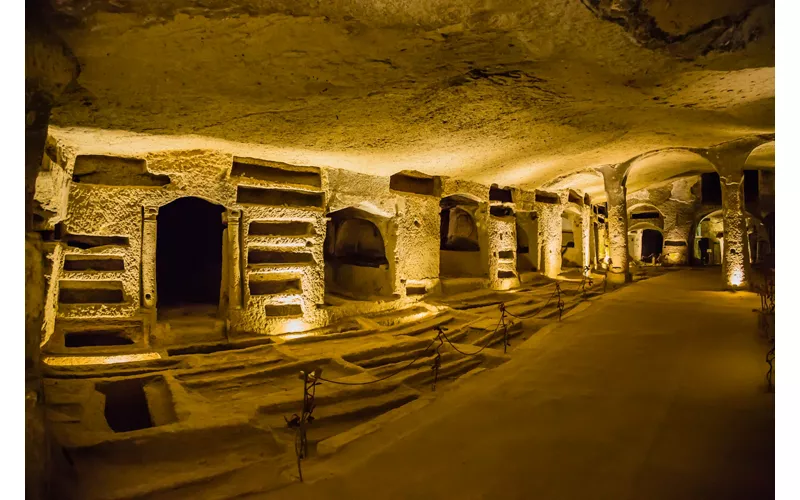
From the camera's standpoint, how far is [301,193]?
967 cm

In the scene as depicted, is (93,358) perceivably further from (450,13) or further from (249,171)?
(450,13)

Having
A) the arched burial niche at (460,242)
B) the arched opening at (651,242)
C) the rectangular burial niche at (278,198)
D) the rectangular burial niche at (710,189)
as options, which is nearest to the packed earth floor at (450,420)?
the rectangular burial niche at (278,198)

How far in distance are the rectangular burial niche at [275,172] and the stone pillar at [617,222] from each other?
397 inches

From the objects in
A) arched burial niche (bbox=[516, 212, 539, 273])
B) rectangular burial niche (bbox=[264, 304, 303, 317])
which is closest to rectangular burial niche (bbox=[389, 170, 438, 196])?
rectangular burial niche (bbox=[264, 304, 303, 317])

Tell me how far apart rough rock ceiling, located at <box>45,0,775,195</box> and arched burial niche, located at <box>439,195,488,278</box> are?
18.9 ft

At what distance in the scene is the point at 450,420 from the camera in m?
4.43

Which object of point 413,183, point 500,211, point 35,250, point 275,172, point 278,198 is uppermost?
point 413,183

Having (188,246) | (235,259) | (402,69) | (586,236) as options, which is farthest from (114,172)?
(586,236)

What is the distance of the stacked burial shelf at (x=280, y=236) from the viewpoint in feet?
29.5

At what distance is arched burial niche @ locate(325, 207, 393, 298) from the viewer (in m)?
12.0

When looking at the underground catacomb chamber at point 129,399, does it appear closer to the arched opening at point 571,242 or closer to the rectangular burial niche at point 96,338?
the rectangular burial niche at point 96,338

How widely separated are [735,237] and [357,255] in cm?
1093

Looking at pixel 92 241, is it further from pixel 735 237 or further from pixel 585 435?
pixel 735 237

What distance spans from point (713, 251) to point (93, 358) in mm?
29490
